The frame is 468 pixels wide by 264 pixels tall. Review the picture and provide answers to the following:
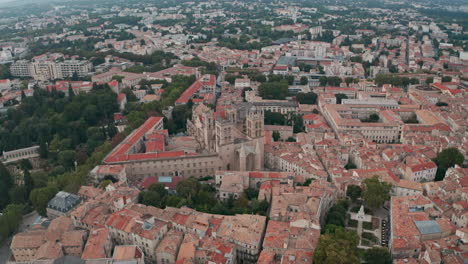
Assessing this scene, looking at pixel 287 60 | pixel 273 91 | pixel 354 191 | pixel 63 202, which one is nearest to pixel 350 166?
pixel 354 191

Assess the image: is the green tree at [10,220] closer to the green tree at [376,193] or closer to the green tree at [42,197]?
the green tree at [42,197]

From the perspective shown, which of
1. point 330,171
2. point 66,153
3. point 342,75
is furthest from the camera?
point 342,75

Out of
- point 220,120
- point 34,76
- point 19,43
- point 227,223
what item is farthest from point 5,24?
point 227,223

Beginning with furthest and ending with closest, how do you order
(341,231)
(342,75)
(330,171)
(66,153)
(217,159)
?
(342,75), (66,153), (217,159), (330,171), (341,231)

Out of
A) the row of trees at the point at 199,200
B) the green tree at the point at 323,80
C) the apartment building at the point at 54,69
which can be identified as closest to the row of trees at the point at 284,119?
the green tree at the point at 323,80

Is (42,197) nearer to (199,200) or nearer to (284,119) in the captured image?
(199,200)

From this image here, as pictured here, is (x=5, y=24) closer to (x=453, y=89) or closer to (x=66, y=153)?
(x=66, y=153)
